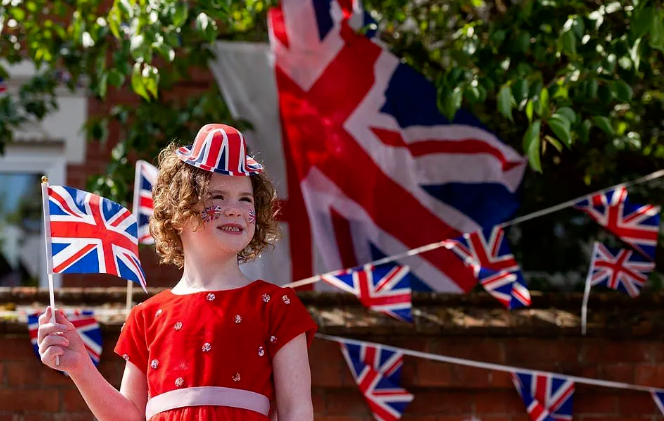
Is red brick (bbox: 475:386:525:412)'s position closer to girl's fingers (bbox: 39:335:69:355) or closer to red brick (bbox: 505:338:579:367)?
red brick (bbox: 505:338:579:367)

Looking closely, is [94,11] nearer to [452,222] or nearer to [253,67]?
[253,67]

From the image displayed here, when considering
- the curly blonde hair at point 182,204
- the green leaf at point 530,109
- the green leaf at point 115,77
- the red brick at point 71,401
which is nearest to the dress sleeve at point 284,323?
the curly blonde hair at point 182,204

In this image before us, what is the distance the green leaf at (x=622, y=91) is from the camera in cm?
371

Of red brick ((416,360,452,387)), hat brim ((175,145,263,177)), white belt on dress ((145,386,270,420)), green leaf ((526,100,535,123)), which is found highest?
green leaf ((526,100,535,123))

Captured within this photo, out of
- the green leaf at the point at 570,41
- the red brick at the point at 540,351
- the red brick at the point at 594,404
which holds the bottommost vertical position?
the red brick at the point at 594,404

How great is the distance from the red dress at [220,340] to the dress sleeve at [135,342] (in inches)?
0.4

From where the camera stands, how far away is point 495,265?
4.31 m

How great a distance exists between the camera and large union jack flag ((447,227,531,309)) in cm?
422

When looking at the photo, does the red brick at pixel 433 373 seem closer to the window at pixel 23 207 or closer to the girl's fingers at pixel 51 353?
the girl's fingers at pixel 51 353

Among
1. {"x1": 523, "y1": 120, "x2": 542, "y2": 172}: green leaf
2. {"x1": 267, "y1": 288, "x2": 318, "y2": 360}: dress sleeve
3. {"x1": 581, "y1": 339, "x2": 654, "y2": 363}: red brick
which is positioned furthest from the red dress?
{"x1": 581, "y1": 339, "x2": 654, "y2": 363}: red brick

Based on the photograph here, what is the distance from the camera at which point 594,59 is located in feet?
13.4

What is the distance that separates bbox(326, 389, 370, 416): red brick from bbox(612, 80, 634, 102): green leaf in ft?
5.13

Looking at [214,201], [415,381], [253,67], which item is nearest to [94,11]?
[253,67]

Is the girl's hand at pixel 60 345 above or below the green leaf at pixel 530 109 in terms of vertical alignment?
below
